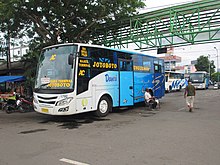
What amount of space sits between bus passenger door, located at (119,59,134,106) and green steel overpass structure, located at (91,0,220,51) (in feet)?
21.8

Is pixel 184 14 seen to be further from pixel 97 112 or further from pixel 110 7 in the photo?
pixel 97 112

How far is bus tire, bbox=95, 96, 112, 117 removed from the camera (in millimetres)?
10046

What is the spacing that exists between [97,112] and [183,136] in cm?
446

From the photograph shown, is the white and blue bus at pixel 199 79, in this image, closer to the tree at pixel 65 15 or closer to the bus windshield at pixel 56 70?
the tree at pixel 65 15

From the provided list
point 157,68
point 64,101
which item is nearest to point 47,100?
point 64,101

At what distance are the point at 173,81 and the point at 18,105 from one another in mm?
22325

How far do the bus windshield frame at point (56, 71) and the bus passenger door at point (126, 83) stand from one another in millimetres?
3281

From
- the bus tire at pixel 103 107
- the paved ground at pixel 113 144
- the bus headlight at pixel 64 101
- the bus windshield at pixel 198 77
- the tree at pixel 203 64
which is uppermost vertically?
the tree at pixel 203 64

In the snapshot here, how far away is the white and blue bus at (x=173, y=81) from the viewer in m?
28.5

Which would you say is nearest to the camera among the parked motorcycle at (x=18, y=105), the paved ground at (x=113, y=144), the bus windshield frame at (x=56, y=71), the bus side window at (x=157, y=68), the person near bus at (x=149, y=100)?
the paved ground at (x=113, y=144)

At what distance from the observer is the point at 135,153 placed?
500 cm

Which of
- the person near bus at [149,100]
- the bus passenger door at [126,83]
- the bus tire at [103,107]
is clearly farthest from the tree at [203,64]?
the bus tire at [103,107]

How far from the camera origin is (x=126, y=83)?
11695mm

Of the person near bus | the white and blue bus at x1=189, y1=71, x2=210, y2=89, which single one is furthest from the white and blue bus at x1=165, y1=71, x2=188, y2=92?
the person near bus
